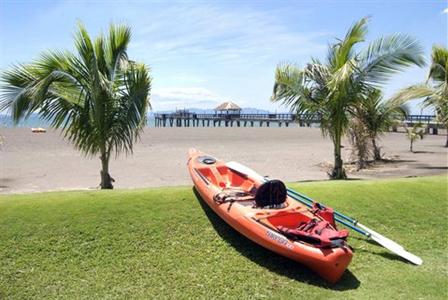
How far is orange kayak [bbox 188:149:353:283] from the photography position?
5.44 m

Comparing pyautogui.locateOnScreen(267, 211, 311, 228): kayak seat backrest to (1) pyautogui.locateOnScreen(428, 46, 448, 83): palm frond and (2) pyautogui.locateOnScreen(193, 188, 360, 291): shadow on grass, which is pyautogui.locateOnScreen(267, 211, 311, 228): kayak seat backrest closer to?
(2) pyautogui.locateOnScreen(193, 188, 360, 291): shadow on grass

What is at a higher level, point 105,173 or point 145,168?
point 105,173

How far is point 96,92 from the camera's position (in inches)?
351

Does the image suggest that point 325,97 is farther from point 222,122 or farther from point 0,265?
point 222,122

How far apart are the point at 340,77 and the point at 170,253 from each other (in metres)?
6.62

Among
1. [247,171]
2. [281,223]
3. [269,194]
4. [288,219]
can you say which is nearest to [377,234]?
[288,219]

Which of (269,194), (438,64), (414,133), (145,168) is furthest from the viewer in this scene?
(414,133)

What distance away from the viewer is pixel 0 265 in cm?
568

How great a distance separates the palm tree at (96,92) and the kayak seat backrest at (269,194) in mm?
3700

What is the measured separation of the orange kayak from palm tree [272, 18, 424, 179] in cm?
448

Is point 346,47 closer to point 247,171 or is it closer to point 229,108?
point 247,171

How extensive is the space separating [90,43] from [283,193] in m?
5.23

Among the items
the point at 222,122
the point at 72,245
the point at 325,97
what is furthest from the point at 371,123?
the point at 222,122

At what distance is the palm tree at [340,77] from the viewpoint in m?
10.9
